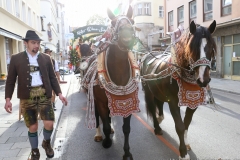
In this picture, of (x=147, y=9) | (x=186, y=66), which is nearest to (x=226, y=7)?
(x=186, y=66)

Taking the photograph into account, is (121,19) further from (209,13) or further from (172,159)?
(209,13)

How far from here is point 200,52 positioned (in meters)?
3.12

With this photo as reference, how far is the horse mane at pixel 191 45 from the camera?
10.4 feet

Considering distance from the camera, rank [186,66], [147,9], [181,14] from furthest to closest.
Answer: [147,9], [181,14], [186,66]

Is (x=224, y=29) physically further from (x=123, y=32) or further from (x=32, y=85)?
(x=32, y=85)

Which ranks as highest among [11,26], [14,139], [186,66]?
[11,26]

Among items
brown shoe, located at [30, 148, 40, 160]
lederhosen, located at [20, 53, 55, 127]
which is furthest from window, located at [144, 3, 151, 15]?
brown shoe, located at [30, 148, 40, 160]

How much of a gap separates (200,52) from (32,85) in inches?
97.9

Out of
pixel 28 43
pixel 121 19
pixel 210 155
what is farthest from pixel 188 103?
pixel 28 43

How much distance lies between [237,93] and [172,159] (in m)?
7.56

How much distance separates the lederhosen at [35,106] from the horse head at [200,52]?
2.25 meters

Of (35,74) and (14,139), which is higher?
(35,74)

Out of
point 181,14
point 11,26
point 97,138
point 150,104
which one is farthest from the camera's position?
point 181,14

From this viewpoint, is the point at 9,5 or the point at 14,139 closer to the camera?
the point at 14,139
